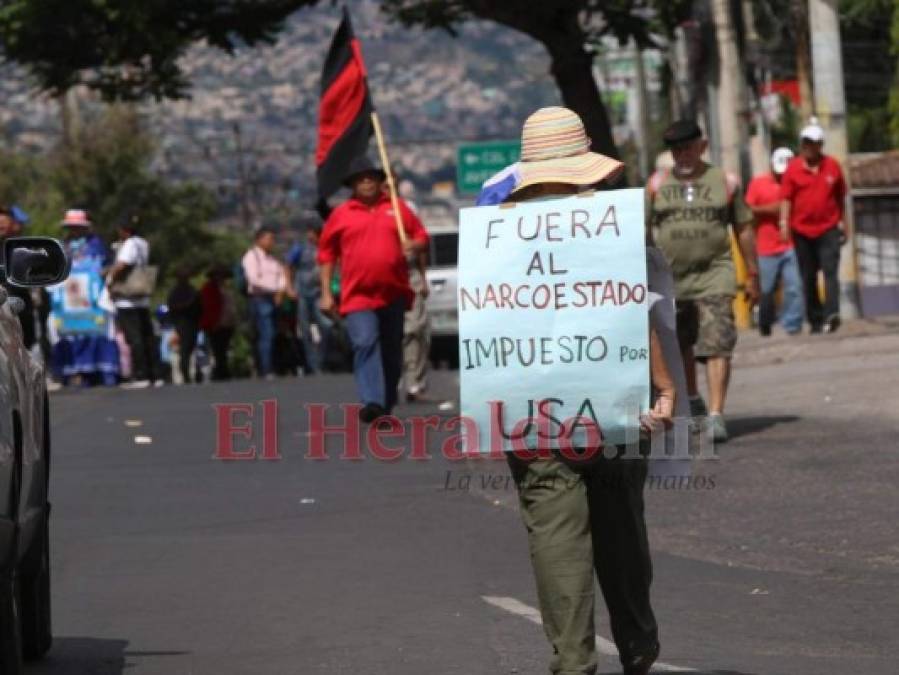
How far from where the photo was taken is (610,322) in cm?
702

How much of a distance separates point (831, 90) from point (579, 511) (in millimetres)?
18278

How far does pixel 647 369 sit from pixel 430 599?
8.29 ft

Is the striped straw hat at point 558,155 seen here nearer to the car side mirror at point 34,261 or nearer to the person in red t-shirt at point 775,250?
the car side mirror at point 34,261

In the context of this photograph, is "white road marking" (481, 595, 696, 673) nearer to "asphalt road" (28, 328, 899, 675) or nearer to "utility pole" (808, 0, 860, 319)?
"asphalt road" (28, 328, 899, 675)

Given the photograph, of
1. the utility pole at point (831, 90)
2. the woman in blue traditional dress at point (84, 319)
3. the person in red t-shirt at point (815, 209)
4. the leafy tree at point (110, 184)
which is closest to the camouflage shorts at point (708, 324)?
the person in red t-shirt at point (815, 209)

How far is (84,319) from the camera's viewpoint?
87.5 feet

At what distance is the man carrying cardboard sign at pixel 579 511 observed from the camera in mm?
6918

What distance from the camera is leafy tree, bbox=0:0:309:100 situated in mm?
28531

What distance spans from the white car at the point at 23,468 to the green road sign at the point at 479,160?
49.6m

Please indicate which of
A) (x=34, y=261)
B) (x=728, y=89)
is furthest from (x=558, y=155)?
(x=728, y=89)

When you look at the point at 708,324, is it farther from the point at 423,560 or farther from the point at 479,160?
the point at 479,160

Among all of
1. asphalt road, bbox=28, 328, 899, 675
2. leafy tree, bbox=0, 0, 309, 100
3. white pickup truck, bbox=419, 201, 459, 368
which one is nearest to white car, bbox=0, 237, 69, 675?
asphalt road, bbox=28, 328, 899, 675

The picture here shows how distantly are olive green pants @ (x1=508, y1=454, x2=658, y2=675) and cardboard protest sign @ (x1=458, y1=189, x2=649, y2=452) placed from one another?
124 millimetres

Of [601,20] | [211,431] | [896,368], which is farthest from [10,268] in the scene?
[601,20]
